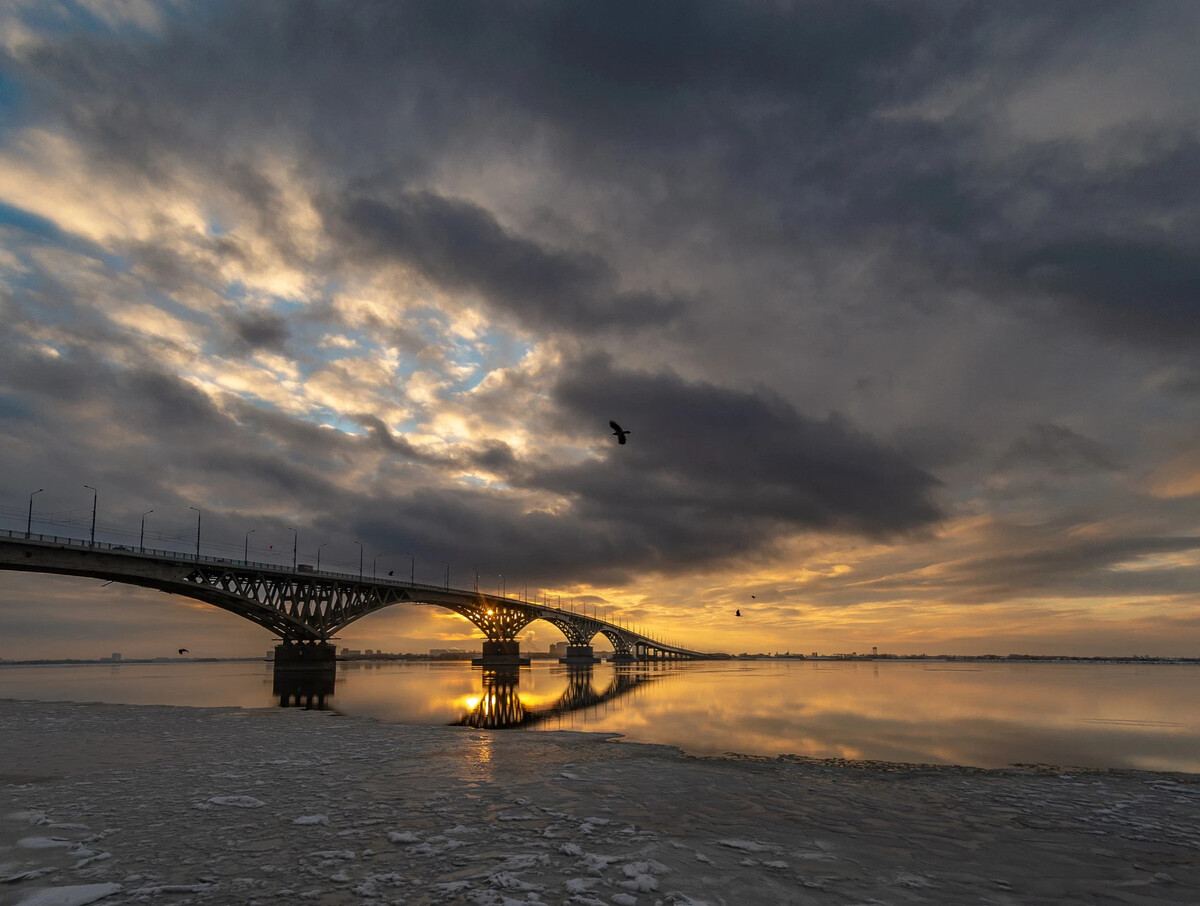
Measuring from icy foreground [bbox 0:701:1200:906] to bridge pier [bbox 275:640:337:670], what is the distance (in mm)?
84481

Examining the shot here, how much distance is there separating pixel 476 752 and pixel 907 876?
17.6 meters

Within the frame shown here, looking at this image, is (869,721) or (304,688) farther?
(304,688)

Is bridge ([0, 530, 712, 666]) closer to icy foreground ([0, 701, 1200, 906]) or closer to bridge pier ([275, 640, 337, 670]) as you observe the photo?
bridge pier ([275, 640, 337, 670])

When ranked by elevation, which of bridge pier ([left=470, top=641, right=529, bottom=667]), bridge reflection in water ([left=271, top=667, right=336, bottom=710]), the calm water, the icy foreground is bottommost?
bridge pier ([left=470, top=641, right=529, bottom=667])

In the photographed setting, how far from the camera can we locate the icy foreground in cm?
960

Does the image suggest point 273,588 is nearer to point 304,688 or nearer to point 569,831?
point 304,688

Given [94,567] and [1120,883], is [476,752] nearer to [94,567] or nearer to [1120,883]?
[1120,883]

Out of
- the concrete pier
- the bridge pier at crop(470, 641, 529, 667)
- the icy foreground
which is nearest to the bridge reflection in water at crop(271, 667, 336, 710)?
the concrete pier

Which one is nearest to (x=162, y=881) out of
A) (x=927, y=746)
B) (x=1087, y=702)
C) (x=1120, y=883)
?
(x=1120, y=883)

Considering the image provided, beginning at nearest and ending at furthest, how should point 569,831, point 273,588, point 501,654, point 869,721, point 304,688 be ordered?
1. point 569,831
2. point 869,721
3. point 304,688
4. point 273,588
5. point 501,654

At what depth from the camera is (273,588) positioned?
94.7 m

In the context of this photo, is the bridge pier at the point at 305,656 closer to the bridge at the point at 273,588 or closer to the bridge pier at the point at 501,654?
the bridge at the point at 273,588

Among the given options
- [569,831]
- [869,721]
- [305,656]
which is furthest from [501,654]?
[569,831]

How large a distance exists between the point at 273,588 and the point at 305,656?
14.2 meters
